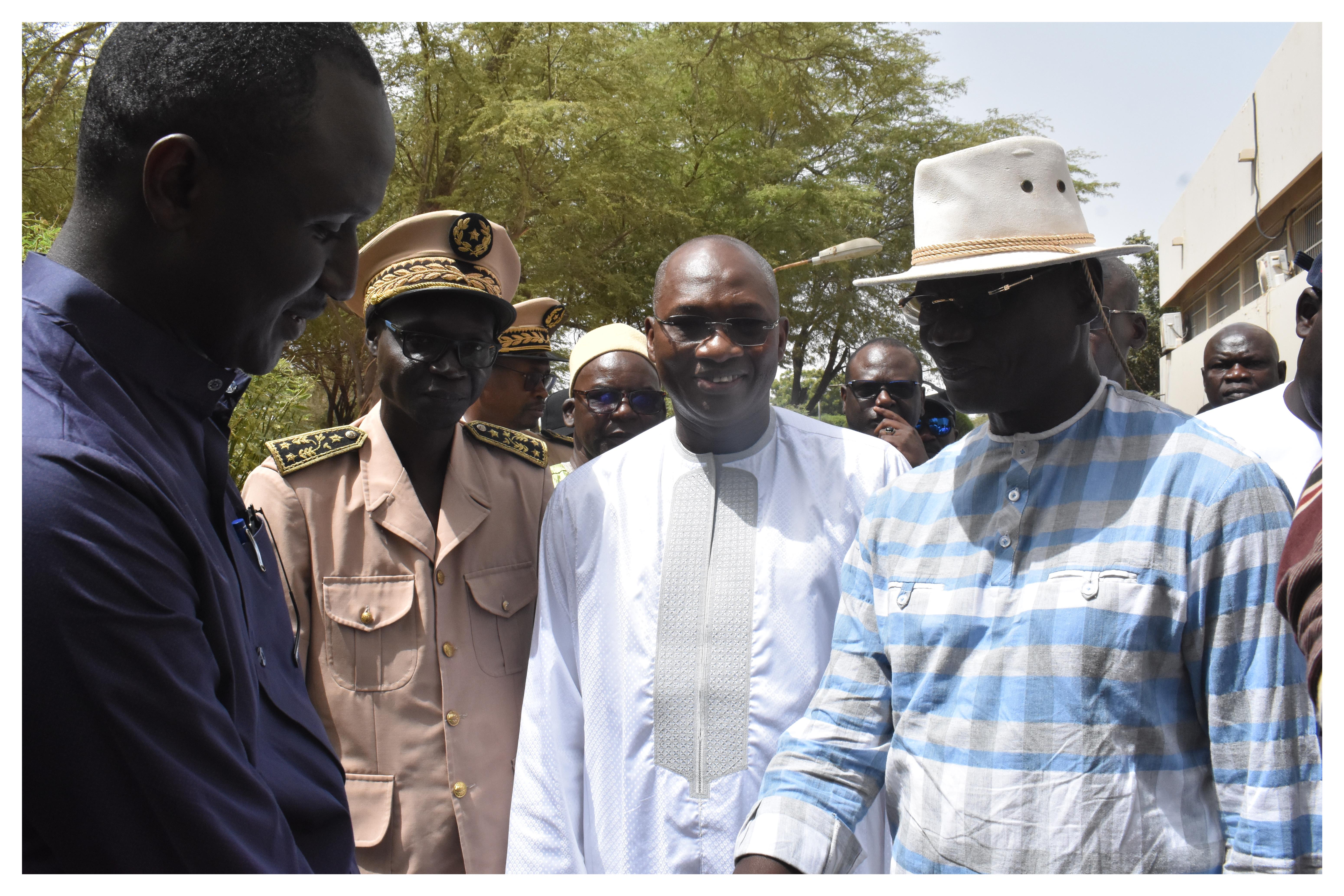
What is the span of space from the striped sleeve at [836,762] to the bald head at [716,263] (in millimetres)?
1040

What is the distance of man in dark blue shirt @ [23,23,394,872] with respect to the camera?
1.06 meters

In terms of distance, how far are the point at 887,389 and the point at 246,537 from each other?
3.48 m

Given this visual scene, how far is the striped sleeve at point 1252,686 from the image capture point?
4.80 ft

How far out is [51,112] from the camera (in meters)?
9.26

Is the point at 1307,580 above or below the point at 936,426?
below

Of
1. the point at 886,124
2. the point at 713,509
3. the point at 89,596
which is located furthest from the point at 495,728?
the point at 886,124

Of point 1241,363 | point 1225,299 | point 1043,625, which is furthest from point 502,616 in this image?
point 1225,299

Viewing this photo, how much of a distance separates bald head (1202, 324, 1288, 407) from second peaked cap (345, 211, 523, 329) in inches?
170

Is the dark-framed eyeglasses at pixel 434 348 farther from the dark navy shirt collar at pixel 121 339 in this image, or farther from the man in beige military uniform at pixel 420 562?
the dark navy shirt collar at pixel 121 339

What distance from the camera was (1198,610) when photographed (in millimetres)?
1561

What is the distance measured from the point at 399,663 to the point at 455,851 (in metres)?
0.50

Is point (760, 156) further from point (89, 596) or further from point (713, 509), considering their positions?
point (89, 596)

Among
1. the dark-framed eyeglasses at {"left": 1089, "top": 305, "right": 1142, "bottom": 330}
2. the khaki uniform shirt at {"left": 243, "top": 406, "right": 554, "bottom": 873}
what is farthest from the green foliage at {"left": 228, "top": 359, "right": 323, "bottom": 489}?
the dark-framed eyeglasses at {"left": 1089, "top": 305, "right": 1142, "bottom": 330}

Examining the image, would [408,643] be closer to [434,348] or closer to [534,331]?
[434,348]
